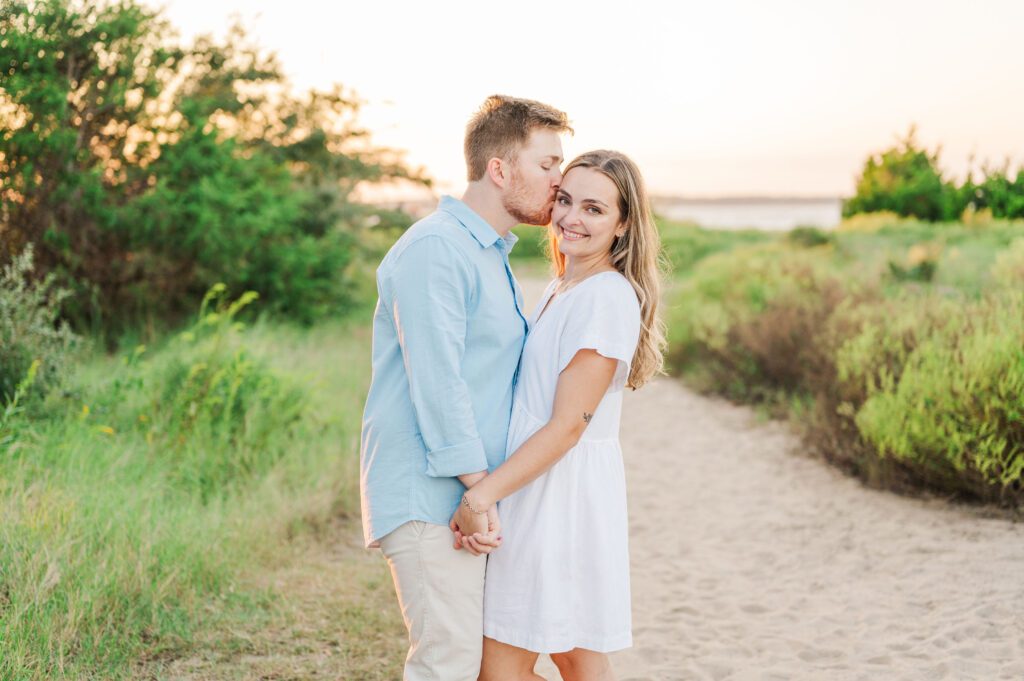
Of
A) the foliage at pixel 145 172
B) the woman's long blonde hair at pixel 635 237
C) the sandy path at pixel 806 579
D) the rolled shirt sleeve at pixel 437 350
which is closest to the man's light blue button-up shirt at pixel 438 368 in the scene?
the rolled shirt sleeve at pixel 437 350

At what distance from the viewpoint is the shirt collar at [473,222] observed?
8.79ft

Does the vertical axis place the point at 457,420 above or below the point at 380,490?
above

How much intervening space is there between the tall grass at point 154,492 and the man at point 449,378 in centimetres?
195

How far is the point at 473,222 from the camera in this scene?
269 centimetres

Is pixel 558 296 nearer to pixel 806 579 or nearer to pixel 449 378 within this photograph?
pixel 449 378

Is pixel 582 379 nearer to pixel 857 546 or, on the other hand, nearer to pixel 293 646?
pixel 293 646

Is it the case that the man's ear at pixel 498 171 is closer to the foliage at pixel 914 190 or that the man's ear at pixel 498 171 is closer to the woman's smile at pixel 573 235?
the woman's smile at pixel 573 235

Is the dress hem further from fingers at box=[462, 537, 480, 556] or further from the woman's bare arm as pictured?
the woman's bare arm

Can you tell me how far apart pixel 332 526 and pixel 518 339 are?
380cm

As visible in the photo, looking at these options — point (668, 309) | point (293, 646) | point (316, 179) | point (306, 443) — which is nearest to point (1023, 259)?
point (668, 309)

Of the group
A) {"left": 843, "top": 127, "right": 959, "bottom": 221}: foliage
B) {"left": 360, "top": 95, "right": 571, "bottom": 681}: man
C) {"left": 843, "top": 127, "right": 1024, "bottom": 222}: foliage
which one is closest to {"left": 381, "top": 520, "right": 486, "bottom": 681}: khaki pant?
{"left": 360, "top": 95, "right": 571, "bottom": 681}: man

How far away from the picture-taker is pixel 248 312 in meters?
11.5

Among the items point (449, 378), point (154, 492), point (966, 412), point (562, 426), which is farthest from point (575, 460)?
point (966, 412)

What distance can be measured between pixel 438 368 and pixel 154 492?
3.51 metres
